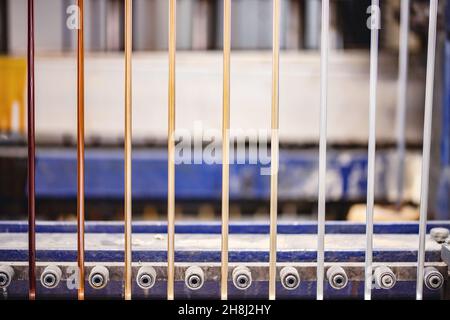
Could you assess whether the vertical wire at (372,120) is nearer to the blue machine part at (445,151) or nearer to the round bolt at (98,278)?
the round bolt at (98,278)

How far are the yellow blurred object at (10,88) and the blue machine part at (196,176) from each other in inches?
11.7

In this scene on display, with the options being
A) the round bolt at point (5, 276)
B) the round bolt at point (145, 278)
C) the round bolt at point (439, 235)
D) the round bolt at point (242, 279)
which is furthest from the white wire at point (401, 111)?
the round bolt at point (5, 276)

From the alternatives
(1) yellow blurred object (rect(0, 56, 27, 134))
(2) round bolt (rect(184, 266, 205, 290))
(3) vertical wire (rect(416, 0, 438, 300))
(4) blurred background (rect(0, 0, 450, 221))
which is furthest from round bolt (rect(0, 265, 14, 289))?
(1) yellow blurred object (rect(0, 56, 27, 134))

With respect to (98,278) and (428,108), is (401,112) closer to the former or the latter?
(428,108)

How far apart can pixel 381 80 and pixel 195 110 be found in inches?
48.6

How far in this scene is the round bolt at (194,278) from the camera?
1.41 meters

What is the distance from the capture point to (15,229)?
1.72 metres

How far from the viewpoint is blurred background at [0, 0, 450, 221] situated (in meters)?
3.25

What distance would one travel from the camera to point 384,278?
138 cm

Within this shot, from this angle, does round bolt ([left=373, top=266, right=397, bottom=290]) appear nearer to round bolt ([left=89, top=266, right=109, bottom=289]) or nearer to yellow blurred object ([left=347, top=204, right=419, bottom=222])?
round bolt ([left=89, top=266, right=109, bottom=289])

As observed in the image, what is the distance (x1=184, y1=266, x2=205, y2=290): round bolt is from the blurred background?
1.82m

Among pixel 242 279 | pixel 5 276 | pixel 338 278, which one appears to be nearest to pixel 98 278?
pixel 5 276

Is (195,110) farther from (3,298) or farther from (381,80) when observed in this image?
(3,298)

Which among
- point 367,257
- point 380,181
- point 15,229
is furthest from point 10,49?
point 367,257
